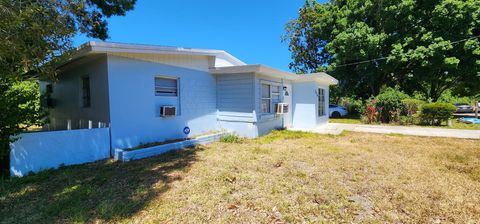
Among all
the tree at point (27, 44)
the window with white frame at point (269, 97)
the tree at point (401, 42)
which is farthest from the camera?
the tree at point (401, 42)

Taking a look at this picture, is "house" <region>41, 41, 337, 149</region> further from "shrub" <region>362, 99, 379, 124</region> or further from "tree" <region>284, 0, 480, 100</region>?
"tree" <region>284, 0, 480, 100</region>

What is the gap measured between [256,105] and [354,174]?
450 centimetres

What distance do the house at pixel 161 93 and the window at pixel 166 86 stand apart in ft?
0.10

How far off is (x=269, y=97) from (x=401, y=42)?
11.8m

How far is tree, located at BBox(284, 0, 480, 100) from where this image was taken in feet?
45.1

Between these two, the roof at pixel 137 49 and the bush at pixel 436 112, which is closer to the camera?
the roof at pixel 137 49

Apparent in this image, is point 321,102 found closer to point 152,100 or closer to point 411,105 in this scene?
point 411,105

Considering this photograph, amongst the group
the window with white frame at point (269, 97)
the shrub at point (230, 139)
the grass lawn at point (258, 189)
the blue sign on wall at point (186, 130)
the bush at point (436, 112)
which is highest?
the window with white frame at point (269, 97)

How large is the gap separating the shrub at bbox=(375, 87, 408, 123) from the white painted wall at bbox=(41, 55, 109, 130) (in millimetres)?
13642

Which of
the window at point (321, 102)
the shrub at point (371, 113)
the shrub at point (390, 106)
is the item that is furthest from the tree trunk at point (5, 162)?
the shrub at point (390, 106)

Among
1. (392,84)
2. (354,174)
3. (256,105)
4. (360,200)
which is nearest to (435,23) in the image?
(392,84)

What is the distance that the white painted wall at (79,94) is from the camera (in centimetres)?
614

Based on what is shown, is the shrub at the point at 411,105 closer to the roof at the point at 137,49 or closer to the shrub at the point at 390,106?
the shrub at the point at 390,106

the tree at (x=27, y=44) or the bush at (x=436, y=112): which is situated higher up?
the tree at (x=27, y=44)
